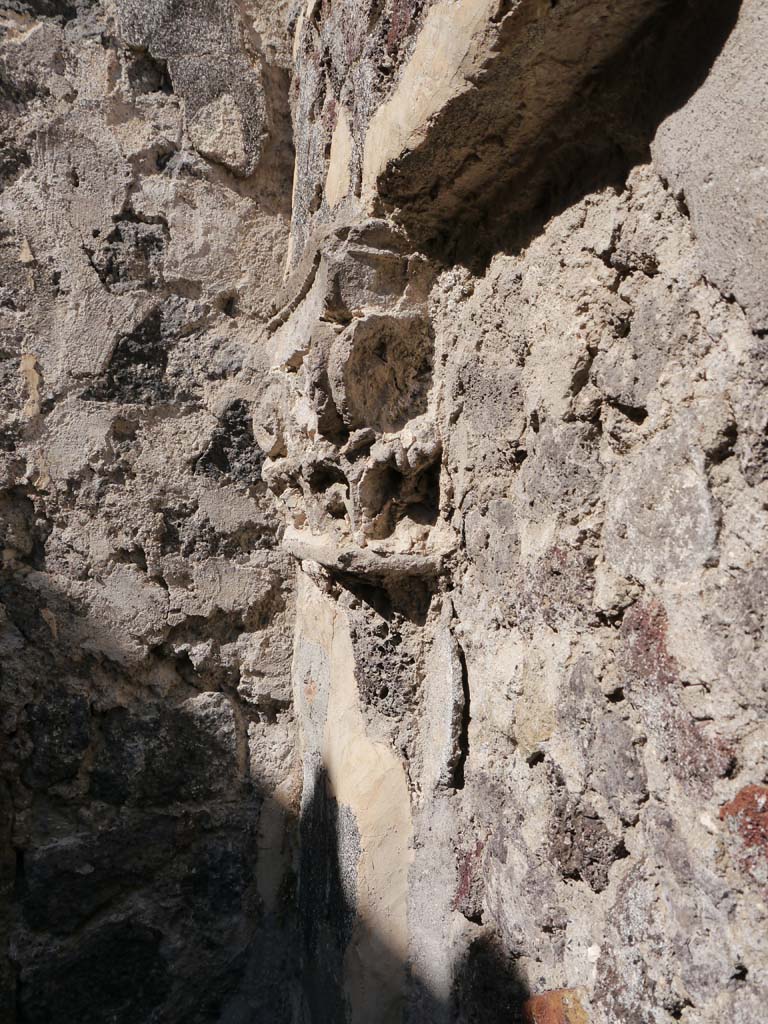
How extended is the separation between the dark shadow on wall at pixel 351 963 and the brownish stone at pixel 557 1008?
0.12 feet

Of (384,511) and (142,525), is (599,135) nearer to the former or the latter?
(384,511)

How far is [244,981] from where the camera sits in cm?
167

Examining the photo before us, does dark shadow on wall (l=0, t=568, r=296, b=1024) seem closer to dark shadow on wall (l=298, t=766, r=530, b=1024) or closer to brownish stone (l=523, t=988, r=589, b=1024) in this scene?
dark shadow on wall (l=298, t=766, r=530, b=1024)

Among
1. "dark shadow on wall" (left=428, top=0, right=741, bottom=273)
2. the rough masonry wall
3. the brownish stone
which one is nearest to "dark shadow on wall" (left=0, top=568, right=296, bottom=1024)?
the rough masonry wall

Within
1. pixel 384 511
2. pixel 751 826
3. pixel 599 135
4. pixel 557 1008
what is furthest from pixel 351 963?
pixel 599 135

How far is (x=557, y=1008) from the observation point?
2.65 ft

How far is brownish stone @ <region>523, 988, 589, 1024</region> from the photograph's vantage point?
785 mm

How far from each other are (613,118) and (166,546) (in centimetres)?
118

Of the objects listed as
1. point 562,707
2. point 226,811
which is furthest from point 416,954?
point 226,811

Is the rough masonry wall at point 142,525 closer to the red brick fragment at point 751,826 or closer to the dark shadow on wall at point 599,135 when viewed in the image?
the dark shadow on wall at point 599,135

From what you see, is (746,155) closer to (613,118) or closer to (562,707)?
(613,118)

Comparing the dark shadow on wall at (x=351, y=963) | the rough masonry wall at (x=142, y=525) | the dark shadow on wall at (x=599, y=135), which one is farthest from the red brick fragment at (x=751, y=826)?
the rough masonry wall at (x=142, y=525)

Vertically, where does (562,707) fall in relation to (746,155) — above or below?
below

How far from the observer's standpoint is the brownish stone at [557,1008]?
79 centimetres
